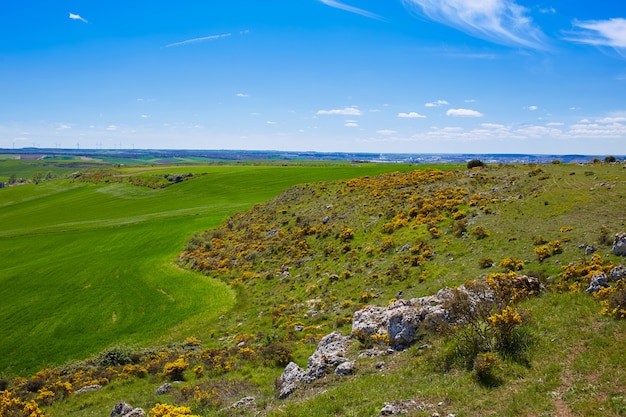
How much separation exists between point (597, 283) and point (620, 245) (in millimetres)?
5696

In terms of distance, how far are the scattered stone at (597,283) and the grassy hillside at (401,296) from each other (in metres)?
0.70

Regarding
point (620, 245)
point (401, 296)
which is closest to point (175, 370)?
point (401, 296)

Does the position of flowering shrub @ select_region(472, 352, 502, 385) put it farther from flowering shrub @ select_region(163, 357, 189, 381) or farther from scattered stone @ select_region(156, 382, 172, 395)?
flowering shrub @ select_region(163, 357, 189, 381)

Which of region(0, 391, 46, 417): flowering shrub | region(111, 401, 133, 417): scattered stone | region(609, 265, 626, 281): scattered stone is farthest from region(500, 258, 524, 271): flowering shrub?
region(0, 391, 46, 417): flowering shrub

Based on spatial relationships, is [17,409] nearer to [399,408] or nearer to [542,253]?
[399,408]

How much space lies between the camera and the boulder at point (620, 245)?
76.8 feet

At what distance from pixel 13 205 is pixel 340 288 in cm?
14488

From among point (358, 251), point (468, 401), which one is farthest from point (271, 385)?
point (358, 251)

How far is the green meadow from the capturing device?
36.0 metres

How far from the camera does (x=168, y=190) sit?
13288cm

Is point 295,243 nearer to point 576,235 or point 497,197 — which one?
point 497,197

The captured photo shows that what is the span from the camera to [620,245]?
23.6m

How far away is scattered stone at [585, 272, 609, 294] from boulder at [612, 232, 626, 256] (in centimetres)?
464

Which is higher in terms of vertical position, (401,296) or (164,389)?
(401,296)
